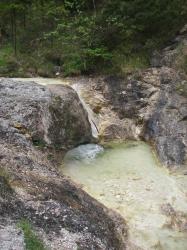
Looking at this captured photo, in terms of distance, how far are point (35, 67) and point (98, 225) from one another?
11.8 metres

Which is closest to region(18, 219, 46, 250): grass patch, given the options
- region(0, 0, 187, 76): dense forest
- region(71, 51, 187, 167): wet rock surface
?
region(71, 51, 187, 167): wet rock surface

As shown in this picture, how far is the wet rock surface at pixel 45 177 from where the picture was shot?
10.1 meters

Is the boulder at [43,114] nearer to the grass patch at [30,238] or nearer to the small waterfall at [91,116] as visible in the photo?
the small waterfall at [91,116]

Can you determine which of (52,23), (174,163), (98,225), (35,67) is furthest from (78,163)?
(52,23)

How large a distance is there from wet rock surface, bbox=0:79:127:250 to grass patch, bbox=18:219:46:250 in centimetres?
14

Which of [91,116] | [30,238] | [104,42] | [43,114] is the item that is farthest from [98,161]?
[104,42]

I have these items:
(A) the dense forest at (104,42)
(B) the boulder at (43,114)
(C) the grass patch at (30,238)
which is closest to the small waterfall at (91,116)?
(B) the boulder at (43,114)

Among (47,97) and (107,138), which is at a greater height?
(47,97)

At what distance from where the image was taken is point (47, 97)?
15.7 meters

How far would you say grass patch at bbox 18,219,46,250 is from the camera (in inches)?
371

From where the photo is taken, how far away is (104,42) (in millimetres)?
20844

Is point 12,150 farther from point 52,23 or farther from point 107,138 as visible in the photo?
point 52,23

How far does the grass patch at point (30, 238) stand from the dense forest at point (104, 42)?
10.7 m

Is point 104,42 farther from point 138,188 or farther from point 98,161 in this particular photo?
point 138,188
